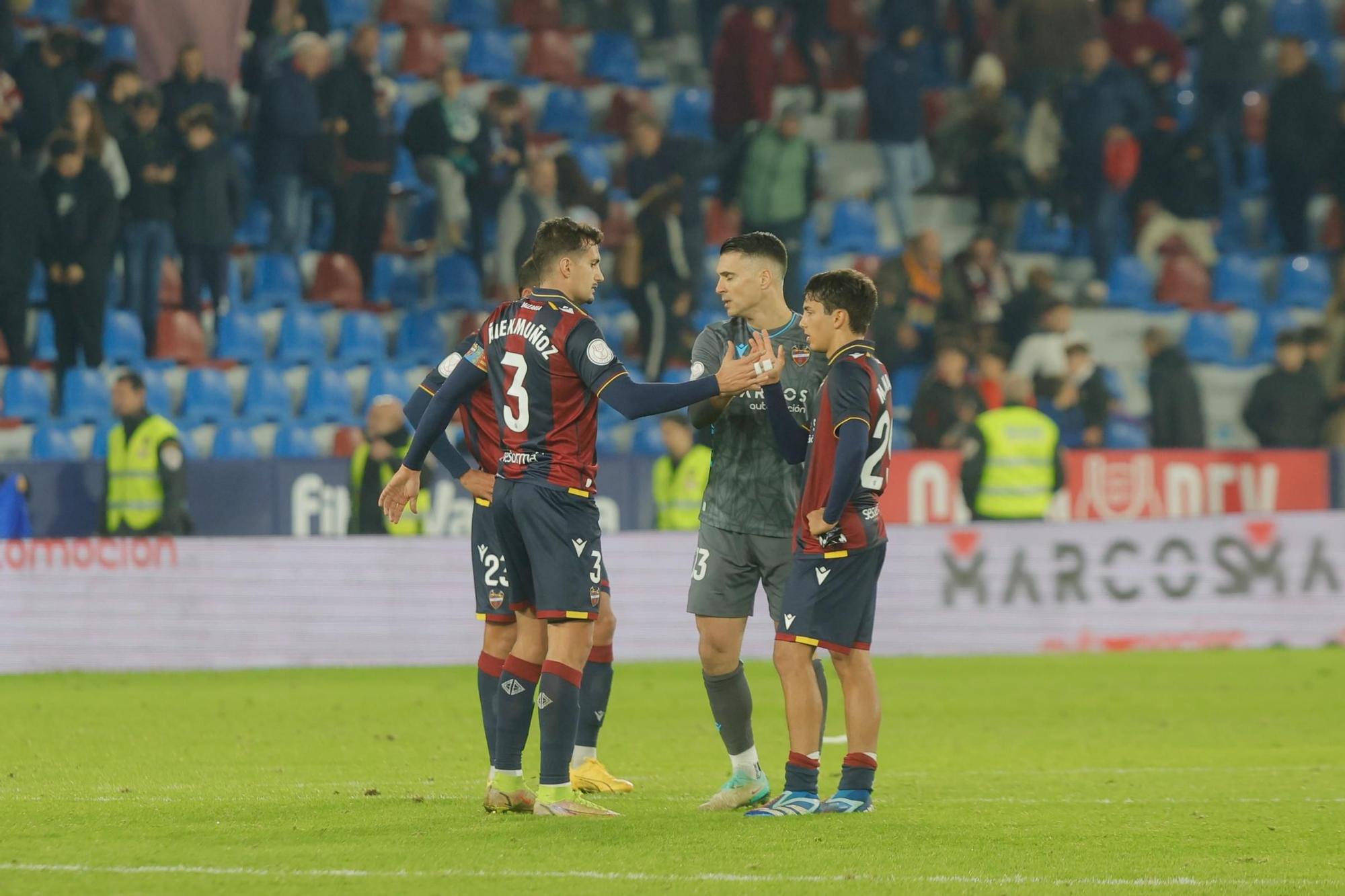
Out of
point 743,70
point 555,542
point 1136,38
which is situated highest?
point 1136,38

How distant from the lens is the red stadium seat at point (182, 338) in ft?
63.3

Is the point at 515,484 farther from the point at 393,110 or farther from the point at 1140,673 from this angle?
the point at 393,110

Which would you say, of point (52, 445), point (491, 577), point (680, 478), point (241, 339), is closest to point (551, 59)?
point (241, 339)

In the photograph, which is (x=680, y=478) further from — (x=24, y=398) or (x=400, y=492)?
(x=400, y=492)

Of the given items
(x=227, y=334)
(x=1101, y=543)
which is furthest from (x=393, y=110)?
(x=1101, y=543)

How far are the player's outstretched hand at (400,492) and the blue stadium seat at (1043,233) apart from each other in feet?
54.0

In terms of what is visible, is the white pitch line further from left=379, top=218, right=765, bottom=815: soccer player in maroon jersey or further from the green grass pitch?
left=379, top=218, right=765, bottom=815: soccer player in maroon jersey

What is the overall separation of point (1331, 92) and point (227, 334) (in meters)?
12.3

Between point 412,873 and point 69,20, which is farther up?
point 69,20

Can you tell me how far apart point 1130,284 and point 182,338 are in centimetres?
1042

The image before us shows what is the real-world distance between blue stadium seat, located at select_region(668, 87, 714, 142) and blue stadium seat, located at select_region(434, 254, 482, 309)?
135 inches

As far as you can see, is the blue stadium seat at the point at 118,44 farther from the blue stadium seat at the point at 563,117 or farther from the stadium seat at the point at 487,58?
the blue stadium seat at the point at 563,117

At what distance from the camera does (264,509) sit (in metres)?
17.0

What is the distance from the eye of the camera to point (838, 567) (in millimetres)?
7438
